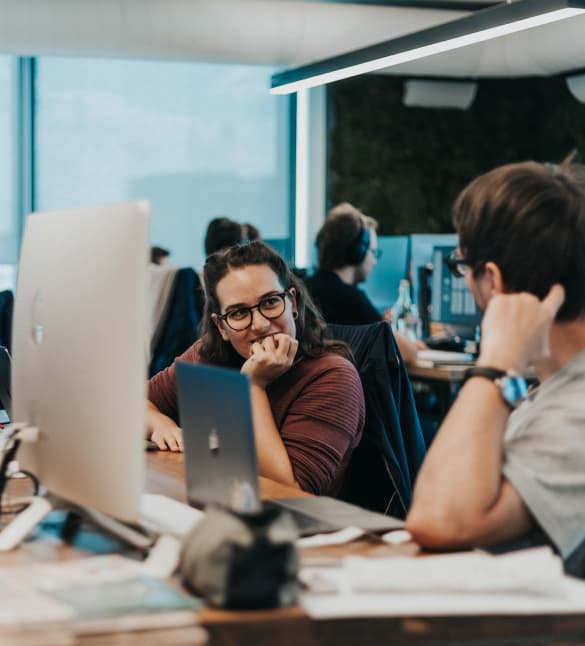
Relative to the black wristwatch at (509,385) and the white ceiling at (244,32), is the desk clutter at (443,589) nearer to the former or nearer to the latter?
the black wristwatch at (509,385)

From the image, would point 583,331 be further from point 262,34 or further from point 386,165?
point 386,165

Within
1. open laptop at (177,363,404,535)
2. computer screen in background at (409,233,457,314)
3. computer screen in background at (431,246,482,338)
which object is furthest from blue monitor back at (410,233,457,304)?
open laptop at (177,363,404,535)

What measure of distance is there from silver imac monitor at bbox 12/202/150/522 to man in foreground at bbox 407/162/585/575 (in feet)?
1.35

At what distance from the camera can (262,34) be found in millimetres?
7246

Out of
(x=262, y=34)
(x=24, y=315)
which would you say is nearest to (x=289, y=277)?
(x=24, y=315)

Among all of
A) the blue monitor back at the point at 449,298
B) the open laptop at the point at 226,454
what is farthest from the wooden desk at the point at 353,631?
the blue monitor back at the point at 449,298

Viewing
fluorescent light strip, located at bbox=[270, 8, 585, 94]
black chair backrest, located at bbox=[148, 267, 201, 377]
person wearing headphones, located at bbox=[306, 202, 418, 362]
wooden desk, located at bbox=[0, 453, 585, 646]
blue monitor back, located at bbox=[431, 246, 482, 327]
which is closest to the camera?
wooden desk, located at bbox=[0, 453, 585, 646]

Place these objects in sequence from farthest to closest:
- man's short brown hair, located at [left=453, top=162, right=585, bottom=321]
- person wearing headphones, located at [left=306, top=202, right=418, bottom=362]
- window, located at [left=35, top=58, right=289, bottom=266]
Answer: window, located at [left=35, top=58, right=289, bottom=266] → person wearing headphones, located at [left=306, top=202, right=418, bottom=362] → man's short brown hair, located at [left=453, top=162, right=585, bottom=321]

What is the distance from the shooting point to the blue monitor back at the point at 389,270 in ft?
20.1

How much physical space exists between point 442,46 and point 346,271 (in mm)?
1341

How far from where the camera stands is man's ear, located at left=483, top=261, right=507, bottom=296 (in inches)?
64.0

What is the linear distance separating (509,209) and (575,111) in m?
7.28

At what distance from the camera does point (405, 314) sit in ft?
19.0

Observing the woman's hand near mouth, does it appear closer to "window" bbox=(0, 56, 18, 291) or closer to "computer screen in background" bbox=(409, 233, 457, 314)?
"computer screen in background" bbox=(409, 233, 457, 314)
